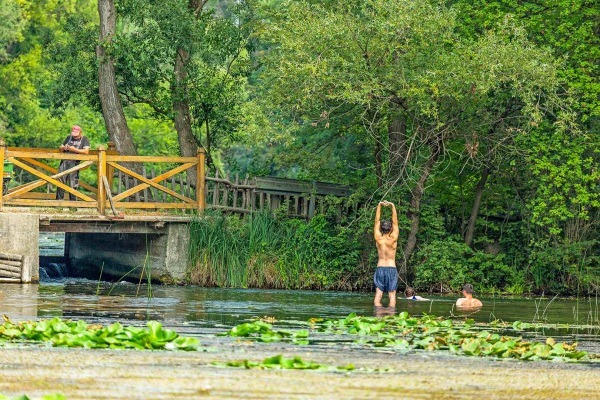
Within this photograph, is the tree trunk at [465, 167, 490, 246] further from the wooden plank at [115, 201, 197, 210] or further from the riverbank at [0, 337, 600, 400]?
the riverbank at [0, 337, 600, 400]

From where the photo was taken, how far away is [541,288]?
26969 millimetres

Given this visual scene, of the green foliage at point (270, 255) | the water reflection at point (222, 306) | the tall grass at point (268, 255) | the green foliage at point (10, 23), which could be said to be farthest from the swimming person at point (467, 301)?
the green foliage at point (10, 23)

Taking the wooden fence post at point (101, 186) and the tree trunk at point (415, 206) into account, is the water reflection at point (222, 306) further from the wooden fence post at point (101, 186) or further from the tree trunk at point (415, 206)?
the tree trunk at point (415, 206)

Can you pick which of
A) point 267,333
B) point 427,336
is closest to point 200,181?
point 427,336

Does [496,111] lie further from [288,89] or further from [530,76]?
[288,89]

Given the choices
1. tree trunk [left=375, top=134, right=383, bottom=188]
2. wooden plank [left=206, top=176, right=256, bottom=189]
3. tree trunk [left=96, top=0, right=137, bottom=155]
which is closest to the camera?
tree trunk [left=375, top=134, right=383, bottom=188]

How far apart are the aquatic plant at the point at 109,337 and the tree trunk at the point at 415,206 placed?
Result: 14.3 metres

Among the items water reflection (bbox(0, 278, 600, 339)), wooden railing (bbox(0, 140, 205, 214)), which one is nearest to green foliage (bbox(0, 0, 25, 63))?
wooden railing (bbox(0, 140, 205, 214))

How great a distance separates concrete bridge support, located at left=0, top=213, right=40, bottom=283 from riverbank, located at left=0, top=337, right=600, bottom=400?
13.3 meters

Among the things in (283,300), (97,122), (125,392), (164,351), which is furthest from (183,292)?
(97,122)

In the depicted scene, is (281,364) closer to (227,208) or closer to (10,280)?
(10,280)

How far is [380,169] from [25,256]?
776 cm

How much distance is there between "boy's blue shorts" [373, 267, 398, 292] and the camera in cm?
2170

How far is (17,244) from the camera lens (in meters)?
25.0
